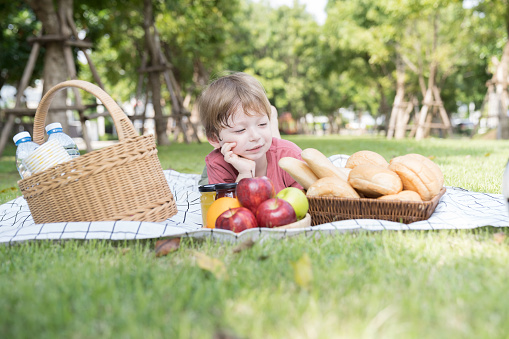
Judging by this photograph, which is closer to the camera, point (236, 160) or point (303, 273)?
point (303, 273)

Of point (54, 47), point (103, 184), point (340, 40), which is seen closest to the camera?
point (103, 184)

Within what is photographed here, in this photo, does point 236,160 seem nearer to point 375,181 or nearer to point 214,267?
point 375,181

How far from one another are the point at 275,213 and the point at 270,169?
101 cm

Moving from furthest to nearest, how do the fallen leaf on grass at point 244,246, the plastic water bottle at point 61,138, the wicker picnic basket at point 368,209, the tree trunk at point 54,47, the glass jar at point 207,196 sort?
the tree trunk at point 54,47 → the plastic water bottle at point 61,138 → the glass jar at point 207,196 → the wicker picnic basket at point 368,209 → the fallen leaf on grass at point 244,246

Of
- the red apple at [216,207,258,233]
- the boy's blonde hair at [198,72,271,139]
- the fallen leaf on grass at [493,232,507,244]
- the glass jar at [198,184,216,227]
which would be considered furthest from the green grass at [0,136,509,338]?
the boy's blonde hair at [198,72,271,139]

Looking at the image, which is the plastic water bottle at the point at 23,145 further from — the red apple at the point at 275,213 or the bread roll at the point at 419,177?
the bread roll at the point at 419,177

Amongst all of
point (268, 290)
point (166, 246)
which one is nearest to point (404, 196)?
point (268, 290)

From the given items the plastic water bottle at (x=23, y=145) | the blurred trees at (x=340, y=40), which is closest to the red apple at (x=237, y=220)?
the plastic water bottle at (x=23, y=145)

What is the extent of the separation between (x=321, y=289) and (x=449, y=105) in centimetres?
3025

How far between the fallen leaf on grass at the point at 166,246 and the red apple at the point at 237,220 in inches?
10.2

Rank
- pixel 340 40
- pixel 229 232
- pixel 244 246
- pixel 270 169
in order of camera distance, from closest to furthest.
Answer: pixel 244 246, pixel 229 232, pixel 270 169, pixel 340 40

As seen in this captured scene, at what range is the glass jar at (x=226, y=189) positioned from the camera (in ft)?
8.41

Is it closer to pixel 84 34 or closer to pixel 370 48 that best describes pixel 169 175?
pixel 84 34

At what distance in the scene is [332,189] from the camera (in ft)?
7.87
